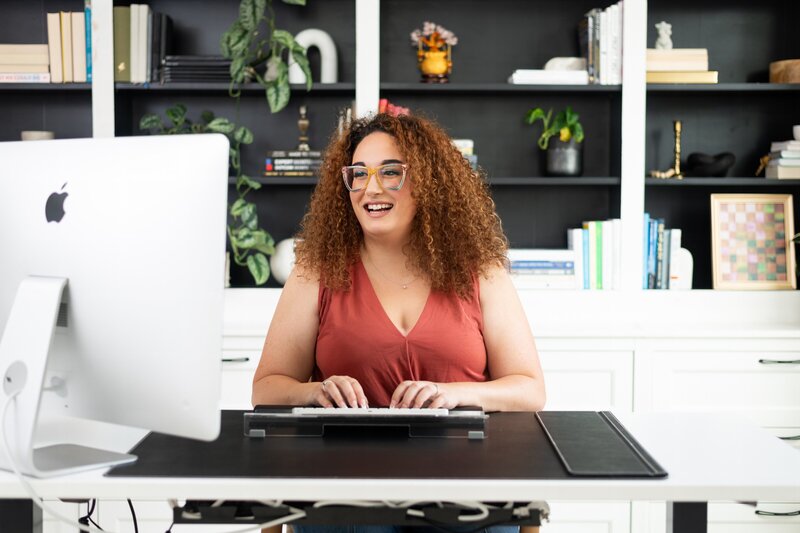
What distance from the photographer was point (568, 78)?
3.47 m

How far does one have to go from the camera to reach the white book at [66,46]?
3.46m

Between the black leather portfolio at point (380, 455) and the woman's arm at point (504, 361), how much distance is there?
24 centimetres

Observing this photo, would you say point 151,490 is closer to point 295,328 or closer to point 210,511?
point 210,511

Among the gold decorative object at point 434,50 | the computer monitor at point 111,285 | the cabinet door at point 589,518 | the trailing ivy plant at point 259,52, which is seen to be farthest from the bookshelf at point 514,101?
the computer monitor at point 111,285

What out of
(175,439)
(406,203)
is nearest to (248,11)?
(406,203)

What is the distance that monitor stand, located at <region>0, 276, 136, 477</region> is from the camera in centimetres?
132

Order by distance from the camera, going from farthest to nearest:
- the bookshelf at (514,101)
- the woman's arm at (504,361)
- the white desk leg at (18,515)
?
the bookshelf at (514,101) < the woman's arm at (504,361) < the white desk leg at (18,515)

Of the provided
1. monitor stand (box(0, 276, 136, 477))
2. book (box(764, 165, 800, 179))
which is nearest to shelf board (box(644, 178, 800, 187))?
book (box(764, 165, 800, 179))

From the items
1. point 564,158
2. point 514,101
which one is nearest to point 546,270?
point 564,158

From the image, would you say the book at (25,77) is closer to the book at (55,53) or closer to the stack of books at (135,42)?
the book at (55,53)

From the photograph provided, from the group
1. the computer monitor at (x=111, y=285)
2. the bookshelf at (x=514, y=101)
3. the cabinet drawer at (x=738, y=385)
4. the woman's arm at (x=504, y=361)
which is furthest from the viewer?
the bookshelf at (x=514, y=101)

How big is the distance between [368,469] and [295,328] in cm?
77

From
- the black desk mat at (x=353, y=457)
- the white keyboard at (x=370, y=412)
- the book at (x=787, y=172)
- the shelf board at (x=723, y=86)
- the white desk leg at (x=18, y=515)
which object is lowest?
the white desk leg at (x=18, y=515)

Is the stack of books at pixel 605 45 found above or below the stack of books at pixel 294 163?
above
